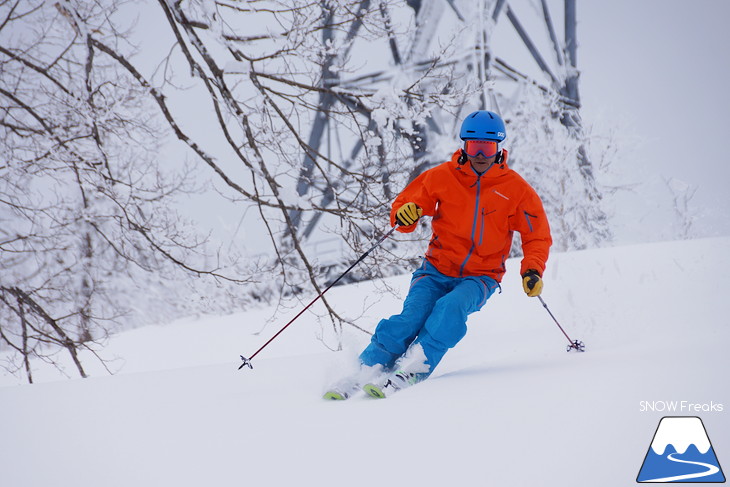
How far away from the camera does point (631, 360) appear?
2.02 meters

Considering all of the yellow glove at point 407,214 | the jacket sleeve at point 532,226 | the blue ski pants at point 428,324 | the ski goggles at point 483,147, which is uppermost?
the ski goggles at point 483,147

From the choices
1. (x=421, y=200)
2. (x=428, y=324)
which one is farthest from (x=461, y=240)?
(x=428, y=324)

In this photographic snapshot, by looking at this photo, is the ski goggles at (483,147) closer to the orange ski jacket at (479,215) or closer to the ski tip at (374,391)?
the orange ski jacket at (479,215)

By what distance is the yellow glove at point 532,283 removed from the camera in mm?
2531

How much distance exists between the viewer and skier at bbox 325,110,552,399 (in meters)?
2.49

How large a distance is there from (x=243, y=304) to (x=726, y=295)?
36.4 ft

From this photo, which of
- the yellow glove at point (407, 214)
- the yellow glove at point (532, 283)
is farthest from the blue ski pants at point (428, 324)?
the yellow glove at point (407, 214)

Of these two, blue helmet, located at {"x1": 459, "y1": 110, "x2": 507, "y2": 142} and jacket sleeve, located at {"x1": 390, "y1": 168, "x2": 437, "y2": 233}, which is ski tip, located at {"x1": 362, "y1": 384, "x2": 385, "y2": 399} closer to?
jacket sleeve, located at {"x1": 390, "y1": 168, "x2": 437, "y2": 233}

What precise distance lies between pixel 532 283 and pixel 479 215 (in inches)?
17.4

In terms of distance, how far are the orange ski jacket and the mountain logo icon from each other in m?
1.36

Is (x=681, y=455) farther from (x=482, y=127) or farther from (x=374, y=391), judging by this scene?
(x=482, y=127)

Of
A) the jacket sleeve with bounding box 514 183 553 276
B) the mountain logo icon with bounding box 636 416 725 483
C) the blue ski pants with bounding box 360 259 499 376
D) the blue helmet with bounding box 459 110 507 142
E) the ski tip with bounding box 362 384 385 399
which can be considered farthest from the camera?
the jacket sleeve with bounding box 514 183 553 276

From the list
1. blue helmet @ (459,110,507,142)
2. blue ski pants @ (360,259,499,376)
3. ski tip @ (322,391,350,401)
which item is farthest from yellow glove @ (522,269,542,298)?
ski tip @ (322,391,350,401)

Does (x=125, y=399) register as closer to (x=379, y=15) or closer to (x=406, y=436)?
(x=406, y=436)
